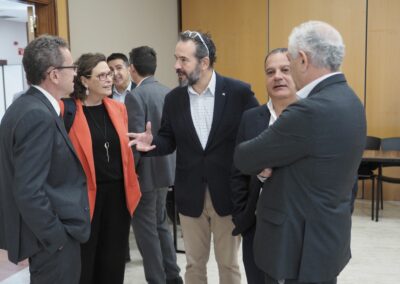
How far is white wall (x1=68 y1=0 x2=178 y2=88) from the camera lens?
431cm

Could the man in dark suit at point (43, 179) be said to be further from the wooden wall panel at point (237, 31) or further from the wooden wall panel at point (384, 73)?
the wooden wall panel at point (384, 73)

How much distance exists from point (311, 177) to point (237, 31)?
5173 millimetres

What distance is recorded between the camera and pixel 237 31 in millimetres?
6355

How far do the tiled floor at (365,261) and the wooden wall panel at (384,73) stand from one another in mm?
1365

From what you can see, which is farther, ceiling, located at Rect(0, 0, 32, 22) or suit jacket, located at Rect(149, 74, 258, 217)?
ceiling, located at Rect(0, 0, 32, 22)

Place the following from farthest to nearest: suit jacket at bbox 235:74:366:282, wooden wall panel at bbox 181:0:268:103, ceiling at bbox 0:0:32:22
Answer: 1. ceiling at bbox 0:0:32:22
2. wooden wall panel at bbox 181:0:268:103
3. suit jacket at bbox 235:74:366:282

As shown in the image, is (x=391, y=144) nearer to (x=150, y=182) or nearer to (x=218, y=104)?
(x=150, y=182)

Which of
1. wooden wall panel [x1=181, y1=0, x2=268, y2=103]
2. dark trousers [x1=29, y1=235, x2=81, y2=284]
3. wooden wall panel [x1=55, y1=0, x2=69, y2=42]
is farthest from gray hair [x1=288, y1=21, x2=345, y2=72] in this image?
Result: wooden wall panel [x1=181, y1=0, x2=268, y2=103]

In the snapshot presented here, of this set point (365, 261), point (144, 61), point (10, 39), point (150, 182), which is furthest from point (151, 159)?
point (10, 39)

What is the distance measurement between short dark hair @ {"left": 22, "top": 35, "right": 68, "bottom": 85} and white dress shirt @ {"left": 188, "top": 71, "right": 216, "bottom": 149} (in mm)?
752

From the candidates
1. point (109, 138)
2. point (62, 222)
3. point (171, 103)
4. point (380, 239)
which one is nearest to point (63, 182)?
point (62, 222)

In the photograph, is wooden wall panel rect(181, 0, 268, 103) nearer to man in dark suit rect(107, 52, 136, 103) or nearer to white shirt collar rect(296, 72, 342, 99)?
man in dark suit rect(107, 52, 136, 103)

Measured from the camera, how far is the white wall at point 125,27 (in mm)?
4309

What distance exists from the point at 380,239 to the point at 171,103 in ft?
9.53
